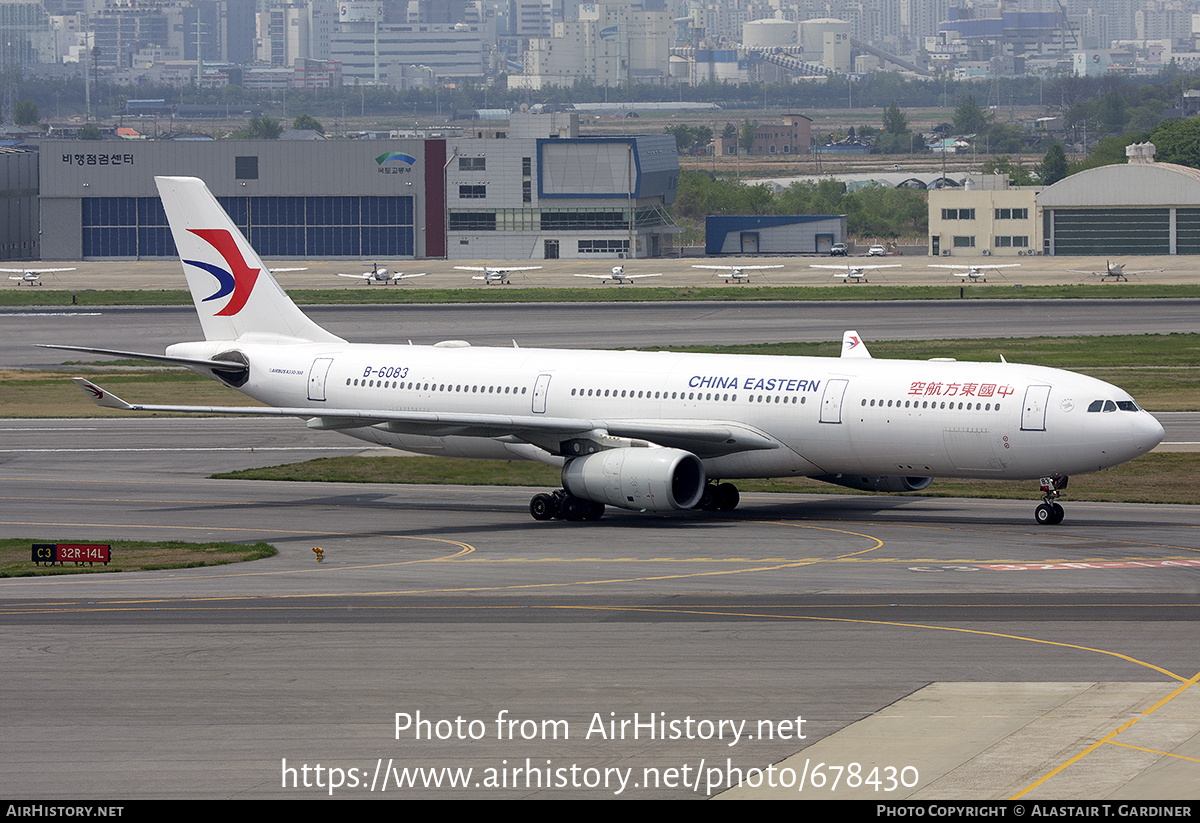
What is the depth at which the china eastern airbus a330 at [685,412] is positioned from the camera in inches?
1802

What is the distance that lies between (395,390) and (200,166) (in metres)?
149

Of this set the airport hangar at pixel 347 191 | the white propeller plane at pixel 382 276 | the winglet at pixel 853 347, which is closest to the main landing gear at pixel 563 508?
the winglet at pixel 853 347

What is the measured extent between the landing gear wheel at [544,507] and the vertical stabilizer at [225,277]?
1303cm

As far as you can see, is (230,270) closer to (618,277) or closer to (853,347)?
(853,347)

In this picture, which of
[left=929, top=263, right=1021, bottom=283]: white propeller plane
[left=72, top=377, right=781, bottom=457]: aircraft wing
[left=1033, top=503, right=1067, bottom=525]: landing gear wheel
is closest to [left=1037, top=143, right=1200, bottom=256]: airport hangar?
[left=929, top=263, right=1021, bottom=283]: white propeller plane

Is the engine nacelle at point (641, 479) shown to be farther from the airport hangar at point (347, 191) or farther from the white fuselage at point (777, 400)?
the airport hangar at point (347, 191)

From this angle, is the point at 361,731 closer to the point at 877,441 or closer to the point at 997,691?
the point at 997,691

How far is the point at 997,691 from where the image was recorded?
88.8ft

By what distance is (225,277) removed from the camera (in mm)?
58500

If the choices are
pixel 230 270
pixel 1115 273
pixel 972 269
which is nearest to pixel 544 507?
pixel 230 270

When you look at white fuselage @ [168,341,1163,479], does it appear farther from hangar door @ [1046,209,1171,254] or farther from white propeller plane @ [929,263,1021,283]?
hangar door @ [1046,209,1171,254]

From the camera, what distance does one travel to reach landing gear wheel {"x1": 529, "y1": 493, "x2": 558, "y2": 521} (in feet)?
163

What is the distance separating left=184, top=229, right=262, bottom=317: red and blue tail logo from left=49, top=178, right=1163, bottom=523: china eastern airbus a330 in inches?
10.5

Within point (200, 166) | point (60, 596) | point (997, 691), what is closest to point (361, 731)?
point (997, 691)
